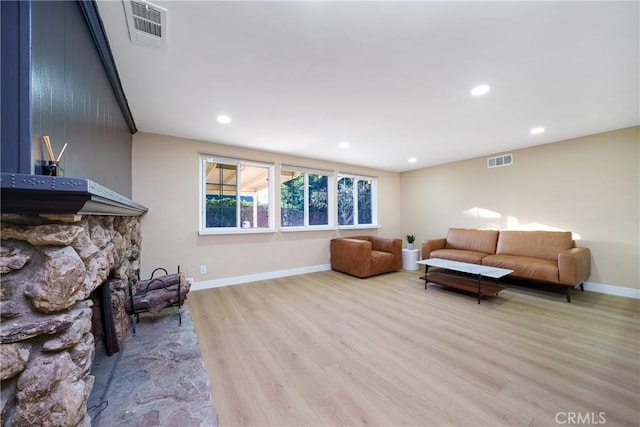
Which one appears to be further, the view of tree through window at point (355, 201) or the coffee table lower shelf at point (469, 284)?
the view of tree through window at point (355, 201)

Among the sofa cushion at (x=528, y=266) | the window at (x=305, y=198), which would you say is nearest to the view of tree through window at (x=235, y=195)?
the window at (x=305, y=198)

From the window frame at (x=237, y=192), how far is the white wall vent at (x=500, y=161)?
4043 millimetres

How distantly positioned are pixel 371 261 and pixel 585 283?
3.05m

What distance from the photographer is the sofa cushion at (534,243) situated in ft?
11.3

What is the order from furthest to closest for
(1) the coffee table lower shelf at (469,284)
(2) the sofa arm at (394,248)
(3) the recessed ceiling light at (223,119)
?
(2) the sofa arm at (394,248) < (1) the coffee table lower shelf at (469,284) < (3) the recessed ceiling light at (223,119)

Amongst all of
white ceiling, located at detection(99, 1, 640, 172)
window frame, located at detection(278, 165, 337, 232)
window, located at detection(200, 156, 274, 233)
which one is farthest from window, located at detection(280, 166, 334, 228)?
white ceiling, located at detection(99, 1, 640, 172)

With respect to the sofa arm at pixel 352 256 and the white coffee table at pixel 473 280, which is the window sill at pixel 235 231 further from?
the white coffee table at pixel 473 280

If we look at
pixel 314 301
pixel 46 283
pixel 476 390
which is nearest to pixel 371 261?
pixel 314 301

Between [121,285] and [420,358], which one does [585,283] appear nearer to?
[420,358]

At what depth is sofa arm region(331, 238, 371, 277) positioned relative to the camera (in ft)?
13.4

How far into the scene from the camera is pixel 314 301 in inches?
119

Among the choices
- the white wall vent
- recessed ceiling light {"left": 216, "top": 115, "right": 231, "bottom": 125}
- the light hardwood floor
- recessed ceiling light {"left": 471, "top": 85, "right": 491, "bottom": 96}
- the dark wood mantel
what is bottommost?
the light hardwood floor

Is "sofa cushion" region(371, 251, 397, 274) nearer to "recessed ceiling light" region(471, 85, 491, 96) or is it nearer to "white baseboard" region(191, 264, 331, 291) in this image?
"white baseboard" region(191, 264, 331, 291)

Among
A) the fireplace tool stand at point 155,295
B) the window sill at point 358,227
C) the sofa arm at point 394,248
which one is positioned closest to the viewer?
the fireplace tool stand at point 155,295
